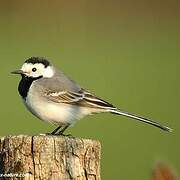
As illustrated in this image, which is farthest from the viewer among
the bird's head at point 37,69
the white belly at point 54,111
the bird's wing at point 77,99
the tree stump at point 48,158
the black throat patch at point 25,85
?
the bird's head at point 37,69

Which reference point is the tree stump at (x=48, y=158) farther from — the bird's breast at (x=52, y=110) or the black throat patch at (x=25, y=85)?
the black throat patch at (x=25, y=85)

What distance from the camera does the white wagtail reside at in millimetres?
7684

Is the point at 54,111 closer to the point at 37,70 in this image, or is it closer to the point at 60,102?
the point at 60,102

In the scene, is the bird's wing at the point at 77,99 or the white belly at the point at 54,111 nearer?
the white belly at the point at 54,111

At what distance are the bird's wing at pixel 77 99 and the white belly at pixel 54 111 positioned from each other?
0.16 feet

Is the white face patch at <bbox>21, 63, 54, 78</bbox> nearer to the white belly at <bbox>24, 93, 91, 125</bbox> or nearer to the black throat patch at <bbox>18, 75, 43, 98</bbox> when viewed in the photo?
the black throat patch at <bbox>18, 75, 43, 98</bbox>

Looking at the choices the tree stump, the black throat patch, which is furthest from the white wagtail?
the tree stump

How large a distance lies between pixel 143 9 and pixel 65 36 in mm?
2287

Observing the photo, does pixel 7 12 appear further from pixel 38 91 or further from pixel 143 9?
pixel 38 91

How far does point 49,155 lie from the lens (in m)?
5.37

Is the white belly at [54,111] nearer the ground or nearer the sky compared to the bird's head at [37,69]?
nearer the ground

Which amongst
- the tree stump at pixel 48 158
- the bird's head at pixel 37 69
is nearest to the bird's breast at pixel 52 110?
the bird's head at pixel 37 69

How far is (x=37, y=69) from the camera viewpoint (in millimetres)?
8117

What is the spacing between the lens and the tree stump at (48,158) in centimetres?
532
